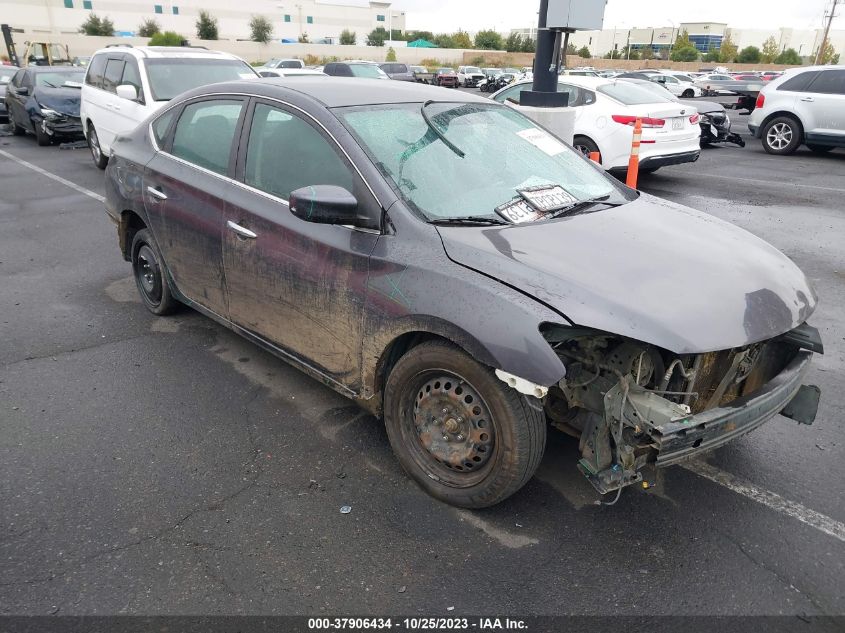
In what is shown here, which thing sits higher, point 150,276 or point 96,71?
point 96,71

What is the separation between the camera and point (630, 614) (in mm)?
2418

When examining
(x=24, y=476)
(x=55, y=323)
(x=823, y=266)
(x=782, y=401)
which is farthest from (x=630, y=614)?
(x=823, y=266)

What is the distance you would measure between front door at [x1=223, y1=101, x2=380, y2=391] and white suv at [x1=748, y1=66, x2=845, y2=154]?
1303 cm

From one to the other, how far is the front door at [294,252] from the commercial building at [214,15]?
74.3m

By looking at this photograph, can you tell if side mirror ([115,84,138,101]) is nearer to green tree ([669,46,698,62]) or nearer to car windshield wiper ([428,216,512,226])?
car windshield wiper ([428,216,512,226])

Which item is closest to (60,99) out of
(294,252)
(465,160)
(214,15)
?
(294,252)

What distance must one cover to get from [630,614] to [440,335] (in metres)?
1.31

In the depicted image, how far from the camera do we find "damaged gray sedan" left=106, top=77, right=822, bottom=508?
2541 millimetres

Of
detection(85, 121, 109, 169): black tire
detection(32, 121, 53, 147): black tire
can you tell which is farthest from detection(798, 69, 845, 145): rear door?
detection(32, 121, 53, 147): black tire

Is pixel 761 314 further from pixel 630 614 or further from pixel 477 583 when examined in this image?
pixel 477 583

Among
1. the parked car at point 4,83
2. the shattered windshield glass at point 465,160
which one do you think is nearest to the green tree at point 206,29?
the parked car at point 4,83

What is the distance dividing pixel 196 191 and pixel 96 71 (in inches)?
319

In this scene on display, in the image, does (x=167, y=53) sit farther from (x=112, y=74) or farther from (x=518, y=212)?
(x=518, y=212)

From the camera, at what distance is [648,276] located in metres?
2.71
